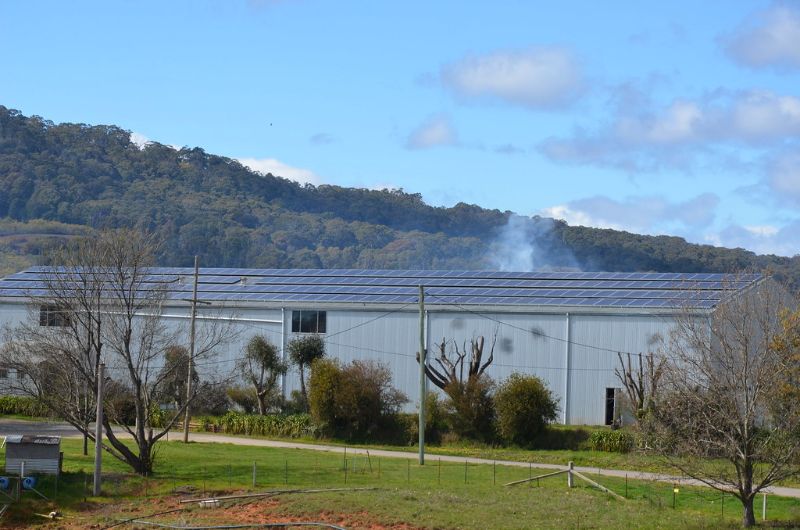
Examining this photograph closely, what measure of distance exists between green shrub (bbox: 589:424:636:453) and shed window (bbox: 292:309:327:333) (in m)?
16.7

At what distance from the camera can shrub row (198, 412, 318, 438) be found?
54.5 m

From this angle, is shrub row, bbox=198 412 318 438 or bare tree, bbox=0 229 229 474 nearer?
bare tree, bbox=0 229 229 474

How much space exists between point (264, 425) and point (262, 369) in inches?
147

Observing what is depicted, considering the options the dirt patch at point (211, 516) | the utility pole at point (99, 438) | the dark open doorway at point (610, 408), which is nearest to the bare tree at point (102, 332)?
the utility pole at point (99, 438)

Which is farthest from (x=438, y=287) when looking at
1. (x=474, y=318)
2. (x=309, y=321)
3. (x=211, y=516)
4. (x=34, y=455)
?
(x=211, y=516)

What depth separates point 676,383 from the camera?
102ft

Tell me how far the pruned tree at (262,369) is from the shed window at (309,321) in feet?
7.54

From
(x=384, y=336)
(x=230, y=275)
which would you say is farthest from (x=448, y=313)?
(x=230, y=275)

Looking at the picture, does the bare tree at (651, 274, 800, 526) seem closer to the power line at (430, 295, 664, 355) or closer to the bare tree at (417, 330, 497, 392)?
the power line at (430, 295, 664, 355)

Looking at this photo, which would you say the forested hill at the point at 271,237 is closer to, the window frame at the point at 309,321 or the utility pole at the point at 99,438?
the window frame at the point at 309,321

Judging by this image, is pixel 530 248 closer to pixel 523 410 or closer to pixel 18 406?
pixel 18 406

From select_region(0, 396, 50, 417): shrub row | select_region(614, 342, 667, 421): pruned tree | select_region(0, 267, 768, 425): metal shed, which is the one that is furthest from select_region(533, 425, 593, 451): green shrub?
select_region(0, 396, 50, 417): shrub row

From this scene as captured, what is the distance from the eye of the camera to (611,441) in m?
48.6

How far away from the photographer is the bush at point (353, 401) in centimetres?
5291
